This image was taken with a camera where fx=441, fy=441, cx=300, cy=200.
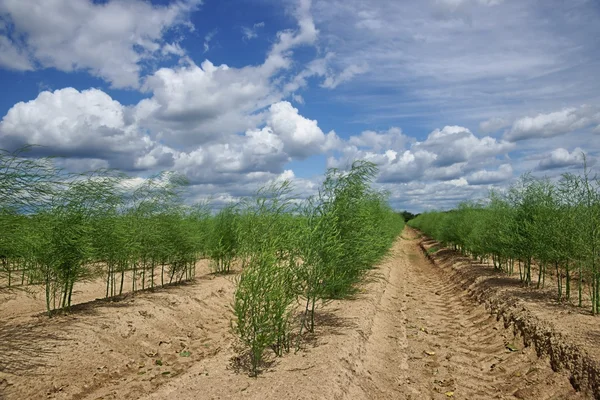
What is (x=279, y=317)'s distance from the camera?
26.6 ft

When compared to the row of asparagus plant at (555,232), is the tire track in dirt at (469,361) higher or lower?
lower

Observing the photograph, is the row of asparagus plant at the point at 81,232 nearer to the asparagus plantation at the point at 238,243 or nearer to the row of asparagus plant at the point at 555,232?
the asparagus plantation at the point at 238,243

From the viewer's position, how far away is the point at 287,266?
29.0 feet

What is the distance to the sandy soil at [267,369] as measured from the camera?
26.6ft

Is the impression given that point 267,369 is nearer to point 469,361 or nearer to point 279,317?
point 279,317

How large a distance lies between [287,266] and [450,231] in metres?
29.5

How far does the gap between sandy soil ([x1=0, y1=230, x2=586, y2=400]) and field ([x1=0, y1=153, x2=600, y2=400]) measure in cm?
4

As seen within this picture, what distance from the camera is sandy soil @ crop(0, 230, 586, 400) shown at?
26.6 feet

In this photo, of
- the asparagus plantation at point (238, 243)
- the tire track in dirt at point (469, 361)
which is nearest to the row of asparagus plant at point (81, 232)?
the asparagus plantation at point (238, 243)

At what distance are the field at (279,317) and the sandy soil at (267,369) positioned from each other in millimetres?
45

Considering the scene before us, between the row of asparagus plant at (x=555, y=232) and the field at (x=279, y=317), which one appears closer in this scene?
the field at (x=279, y=317)

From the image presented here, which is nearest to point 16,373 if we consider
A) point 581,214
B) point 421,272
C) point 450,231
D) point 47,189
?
point 47,189

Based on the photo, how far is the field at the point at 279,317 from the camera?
8211mm

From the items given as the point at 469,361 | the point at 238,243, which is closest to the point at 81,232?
the point at 238,243
